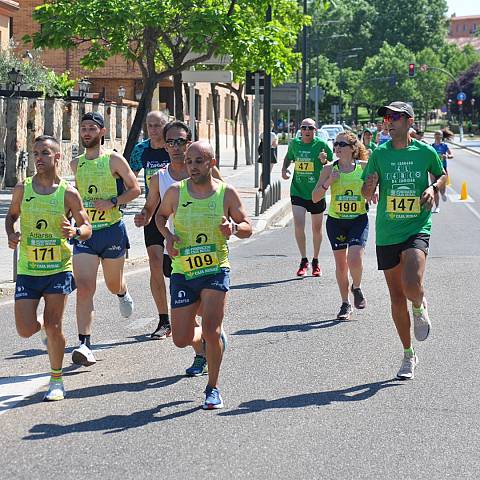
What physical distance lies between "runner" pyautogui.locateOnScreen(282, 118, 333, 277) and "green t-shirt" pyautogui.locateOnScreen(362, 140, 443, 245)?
5.96 m

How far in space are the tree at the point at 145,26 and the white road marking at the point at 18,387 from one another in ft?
58.1

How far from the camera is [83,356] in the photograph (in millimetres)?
9211

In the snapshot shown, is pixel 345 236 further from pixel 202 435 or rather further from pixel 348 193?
pixel 202 435

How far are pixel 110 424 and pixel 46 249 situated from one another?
1.37 meters

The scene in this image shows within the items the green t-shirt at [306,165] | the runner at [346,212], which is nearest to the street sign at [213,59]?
the green t-shirt at [306,165]

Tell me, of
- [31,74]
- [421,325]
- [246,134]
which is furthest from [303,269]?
[246,134]

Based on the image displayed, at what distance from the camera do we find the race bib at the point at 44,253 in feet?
26.7

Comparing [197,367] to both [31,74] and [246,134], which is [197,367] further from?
[246,134]

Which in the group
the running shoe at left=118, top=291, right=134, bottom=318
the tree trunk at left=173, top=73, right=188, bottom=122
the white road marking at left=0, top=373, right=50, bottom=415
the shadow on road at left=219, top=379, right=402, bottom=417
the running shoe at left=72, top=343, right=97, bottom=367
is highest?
the tree trunk at left=173, top=73, right=188, bottom=122

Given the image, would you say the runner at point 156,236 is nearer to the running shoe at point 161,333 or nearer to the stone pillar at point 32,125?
the running shoe at point 161,333

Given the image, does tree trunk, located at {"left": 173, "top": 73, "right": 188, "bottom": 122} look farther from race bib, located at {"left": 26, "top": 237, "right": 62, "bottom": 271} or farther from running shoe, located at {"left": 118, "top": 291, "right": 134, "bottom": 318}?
race bib, located at {"left": 26, "top": 237, "right": 62, "bottom": 271}

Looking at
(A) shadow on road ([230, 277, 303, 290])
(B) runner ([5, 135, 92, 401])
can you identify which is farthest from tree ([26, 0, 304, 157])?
(B) runner ([5, 135, 92, 401])

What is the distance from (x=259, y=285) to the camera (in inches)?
577

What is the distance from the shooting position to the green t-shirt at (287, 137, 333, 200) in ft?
49.7
